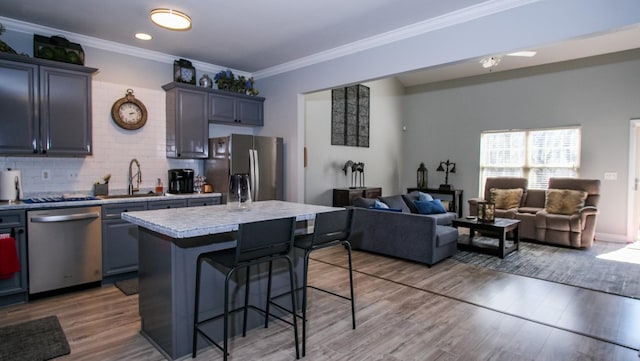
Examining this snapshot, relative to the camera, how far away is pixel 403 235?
16.1 ft

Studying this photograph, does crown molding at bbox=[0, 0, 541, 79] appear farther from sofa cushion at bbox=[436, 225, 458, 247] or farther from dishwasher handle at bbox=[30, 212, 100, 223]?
sofa cushion at bbox=[436, 225, 458, 247]

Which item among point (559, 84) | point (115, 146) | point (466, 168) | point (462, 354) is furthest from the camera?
point (466, 168)

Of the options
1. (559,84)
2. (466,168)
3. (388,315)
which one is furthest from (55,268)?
(559,84)

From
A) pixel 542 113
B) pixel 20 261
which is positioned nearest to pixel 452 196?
pixel 542 113

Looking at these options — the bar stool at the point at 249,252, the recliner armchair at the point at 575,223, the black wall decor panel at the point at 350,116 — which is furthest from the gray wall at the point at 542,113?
the bar stool at the point at 249,252

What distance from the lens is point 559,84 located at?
6.78m

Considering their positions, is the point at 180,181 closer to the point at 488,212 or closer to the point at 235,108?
the point at 235,108

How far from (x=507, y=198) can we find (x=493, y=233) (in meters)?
1.72

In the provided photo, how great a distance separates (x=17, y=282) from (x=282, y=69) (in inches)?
160

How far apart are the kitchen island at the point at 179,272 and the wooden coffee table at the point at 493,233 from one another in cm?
349

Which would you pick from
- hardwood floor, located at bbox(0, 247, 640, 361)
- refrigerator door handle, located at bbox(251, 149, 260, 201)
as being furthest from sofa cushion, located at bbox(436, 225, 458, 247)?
refrigerator door handle, located at bbox(251, 149, 260, 201)

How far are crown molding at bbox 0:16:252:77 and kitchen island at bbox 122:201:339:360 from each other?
285cm

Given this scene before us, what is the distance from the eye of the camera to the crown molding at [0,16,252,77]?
152 inches

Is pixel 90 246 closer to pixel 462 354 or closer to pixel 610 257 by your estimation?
pixel 462 354
